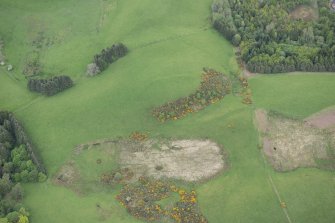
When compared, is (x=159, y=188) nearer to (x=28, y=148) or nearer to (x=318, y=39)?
(x=28, y=148)

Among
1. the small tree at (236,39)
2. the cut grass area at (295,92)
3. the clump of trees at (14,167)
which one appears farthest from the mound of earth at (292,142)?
the clump of trees at (14,167)

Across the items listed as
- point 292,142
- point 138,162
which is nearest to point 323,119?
point 292,142

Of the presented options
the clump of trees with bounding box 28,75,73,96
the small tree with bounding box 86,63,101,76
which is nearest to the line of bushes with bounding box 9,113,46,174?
the clump of trees with bounding box 28,75,73,96

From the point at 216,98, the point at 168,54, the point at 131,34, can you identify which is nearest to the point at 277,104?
the point at 216,98

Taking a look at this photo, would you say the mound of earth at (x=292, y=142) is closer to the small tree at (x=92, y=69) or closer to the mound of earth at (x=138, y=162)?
the mound of earth at (x=138, y=162)

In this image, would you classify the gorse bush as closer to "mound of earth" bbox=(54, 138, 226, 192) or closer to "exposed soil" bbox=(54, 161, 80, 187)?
"mound of earth" bbox=(54, 138, 226, 192)

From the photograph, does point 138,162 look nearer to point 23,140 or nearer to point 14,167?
point 23,140
